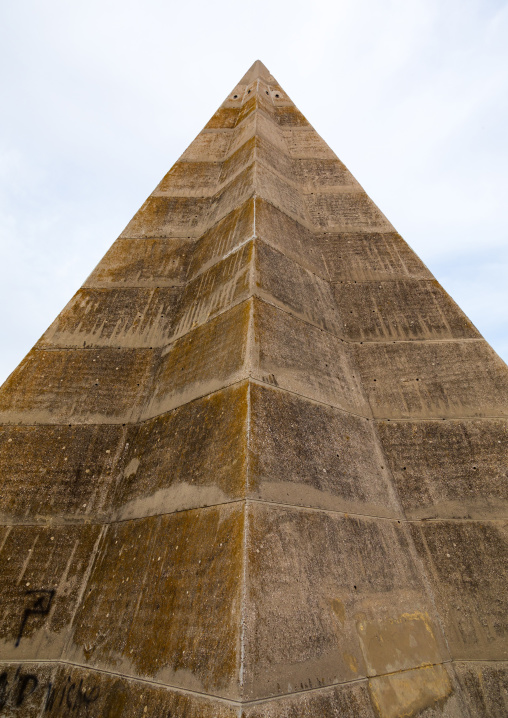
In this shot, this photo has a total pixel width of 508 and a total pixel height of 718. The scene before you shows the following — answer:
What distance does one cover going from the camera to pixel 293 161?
10.1 meters

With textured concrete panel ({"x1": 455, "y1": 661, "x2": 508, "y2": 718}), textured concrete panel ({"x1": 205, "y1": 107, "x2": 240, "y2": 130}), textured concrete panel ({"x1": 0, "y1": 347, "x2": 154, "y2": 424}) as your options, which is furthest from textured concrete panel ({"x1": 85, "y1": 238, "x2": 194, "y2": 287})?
textured concrete panel ({"x1": 455, "y1": 661, "x2": 508, "y2": 718})

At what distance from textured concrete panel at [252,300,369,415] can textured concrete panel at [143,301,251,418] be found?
0.74 feet

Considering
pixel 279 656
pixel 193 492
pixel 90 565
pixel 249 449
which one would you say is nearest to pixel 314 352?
pixel 249 449

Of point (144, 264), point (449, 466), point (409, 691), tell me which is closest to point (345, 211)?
point (144, 264)

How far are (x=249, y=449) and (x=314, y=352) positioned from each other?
215cm

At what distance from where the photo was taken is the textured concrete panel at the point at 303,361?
4590mm

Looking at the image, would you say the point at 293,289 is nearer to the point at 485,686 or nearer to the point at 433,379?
the point at 433,379

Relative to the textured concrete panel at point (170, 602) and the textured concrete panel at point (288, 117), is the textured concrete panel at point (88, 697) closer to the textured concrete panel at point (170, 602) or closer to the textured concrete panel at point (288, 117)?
the textured concrete panel at point (170, 602)

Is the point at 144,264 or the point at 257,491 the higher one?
the point at 144,264

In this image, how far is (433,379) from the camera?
575 cm

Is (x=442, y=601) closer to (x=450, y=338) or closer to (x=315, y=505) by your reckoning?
Result: (x=315, y=505)

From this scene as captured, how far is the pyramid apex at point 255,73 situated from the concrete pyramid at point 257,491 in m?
9.35

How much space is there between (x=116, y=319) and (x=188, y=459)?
3.44 meters

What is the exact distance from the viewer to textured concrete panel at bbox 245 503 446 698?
285 cm
